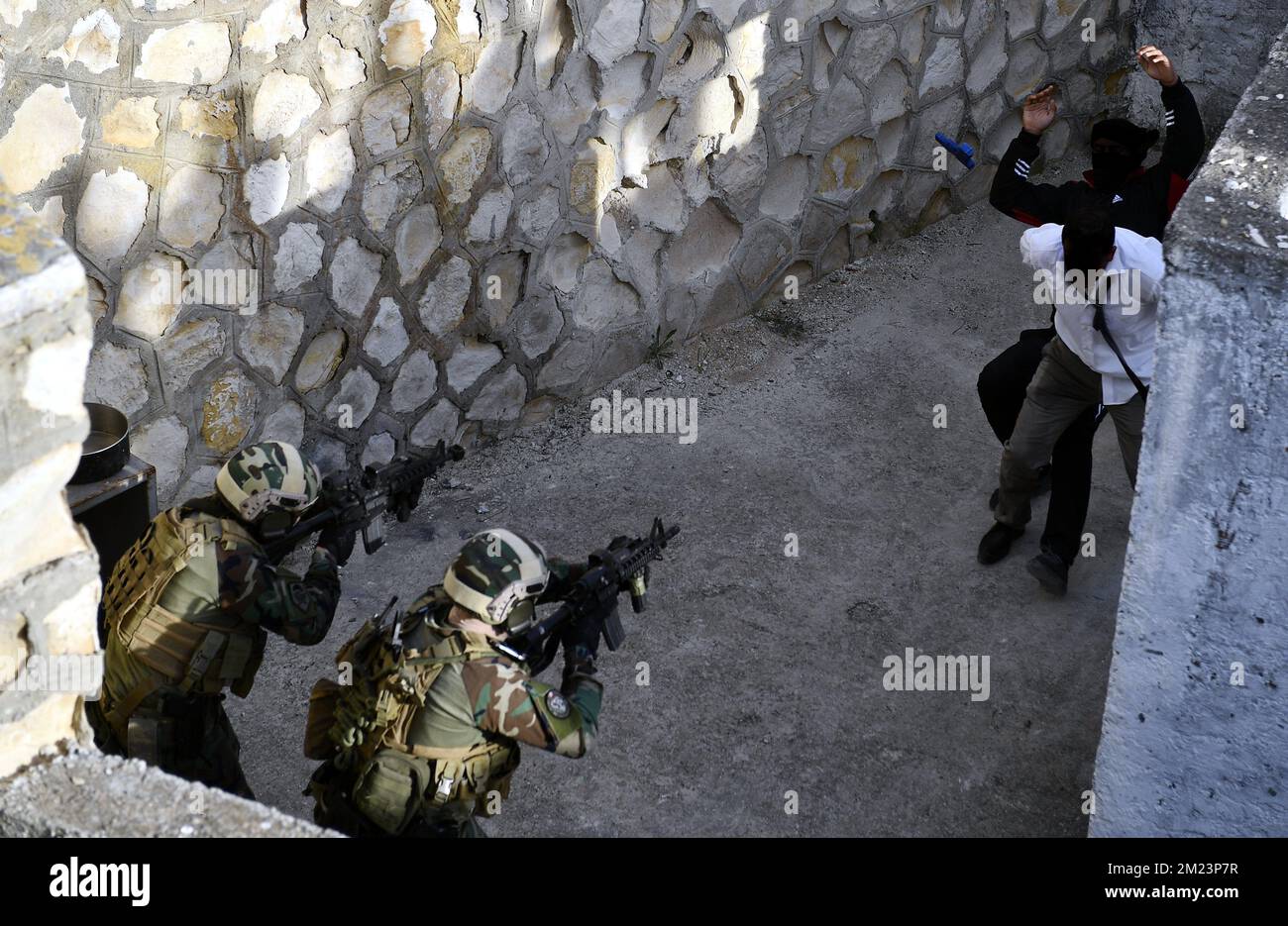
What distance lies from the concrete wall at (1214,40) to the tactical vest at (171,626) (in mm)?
5528

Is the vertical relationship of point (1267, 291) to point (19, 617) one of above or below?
above

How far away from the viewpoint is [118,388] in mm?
4480

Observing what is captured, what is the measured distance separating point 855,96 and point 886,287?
91cm

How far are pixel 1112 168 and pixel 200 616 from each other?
3.37 meters

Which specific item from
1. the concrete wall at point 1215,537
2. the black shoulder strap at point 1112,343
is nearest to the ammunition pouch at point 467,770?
the concrete wall at point 1215,537

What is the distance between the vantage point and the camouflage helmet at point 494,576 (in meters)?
3.53

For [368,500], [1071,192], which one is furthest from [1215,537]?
[368,500]

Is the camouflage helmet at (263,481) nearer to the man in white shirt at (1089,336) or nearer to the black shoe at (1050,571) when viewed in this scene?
the man in white shirt at (1089,336)

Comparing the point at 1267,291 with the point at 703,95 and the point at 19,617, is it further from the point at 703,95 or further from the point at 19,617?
the point at 703,95

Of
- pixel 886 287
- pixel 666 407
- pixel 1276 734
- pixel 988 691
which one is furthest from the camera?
pixel 886 287

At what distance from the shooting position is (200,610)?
3.85m

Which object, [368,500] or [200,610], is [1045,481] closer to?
[368,500]

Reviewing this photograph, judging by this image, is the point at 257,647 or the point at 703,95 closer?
the point at 257,647

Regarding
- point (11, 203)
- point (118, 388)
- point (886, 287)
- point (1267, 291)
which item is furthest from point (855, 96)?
point (11, 203)
